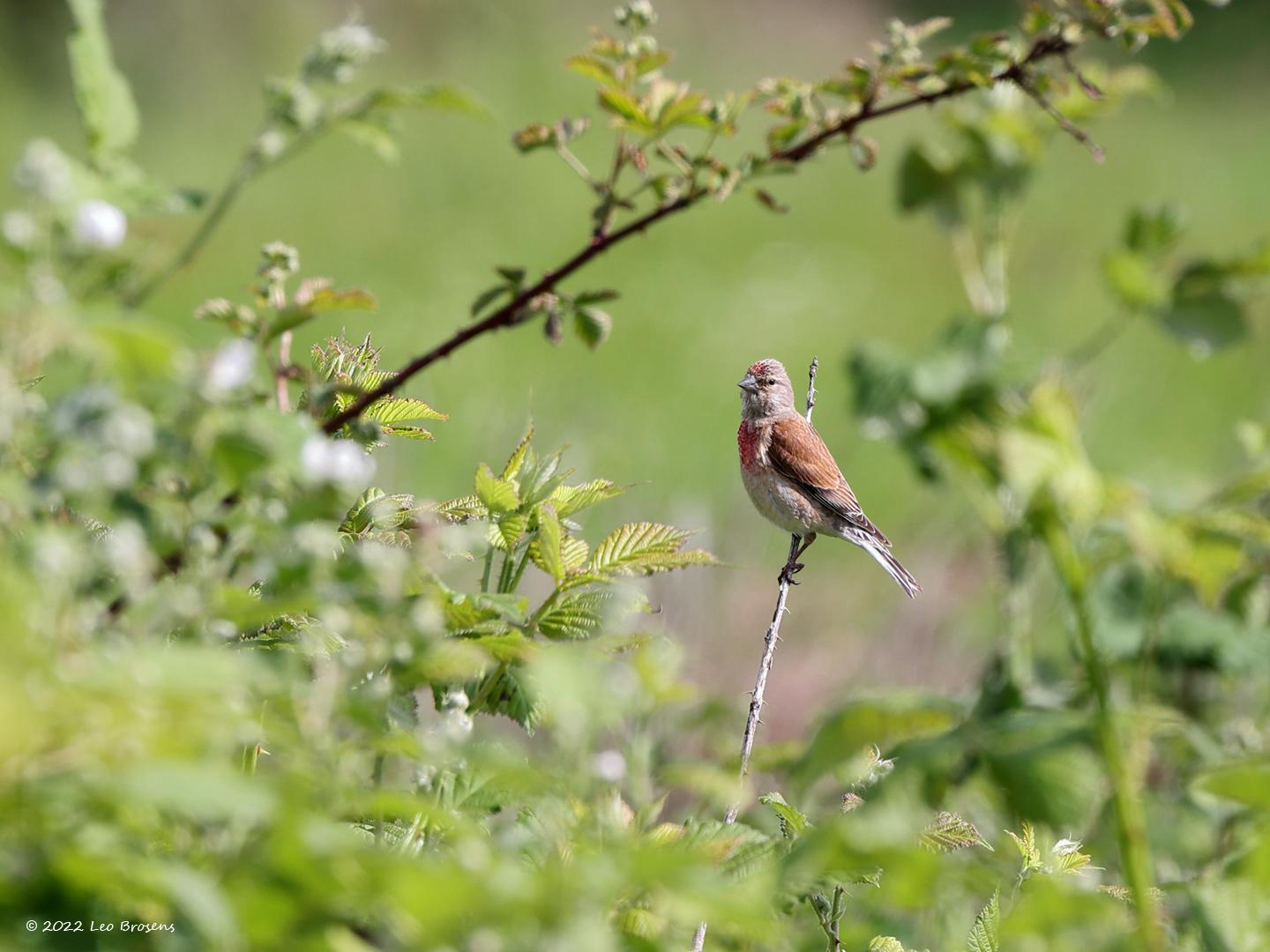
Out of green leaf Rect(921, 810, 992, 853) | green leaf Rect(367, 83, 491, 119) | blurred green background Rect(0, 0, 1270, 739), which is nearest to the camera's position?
green leaf Rect(367, 83, 491, 119)

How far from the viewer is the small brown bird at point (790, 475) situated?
4547 millimetres

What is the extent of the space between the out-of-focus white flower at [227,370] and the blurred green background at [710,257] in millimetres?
3155

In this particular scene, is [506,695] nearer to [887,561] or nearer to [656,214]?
[656,214]

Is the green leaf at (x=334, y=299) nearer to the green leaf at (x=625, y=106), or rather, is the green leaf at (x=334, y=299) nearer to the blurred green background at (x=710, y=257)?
the green leaf at (x=625, y=106)

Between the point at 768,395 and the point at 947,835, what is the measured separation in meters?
3.05

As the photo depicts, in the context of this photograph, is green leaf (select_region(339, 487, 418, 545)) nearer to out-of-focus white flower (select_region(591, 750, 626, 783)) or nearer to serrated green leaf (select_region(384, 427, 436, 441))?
serrated green leaf (select_region(384, 427, 436, 441))

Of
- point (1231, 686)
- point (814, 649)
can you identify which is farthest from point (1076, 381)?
point (814, 649)

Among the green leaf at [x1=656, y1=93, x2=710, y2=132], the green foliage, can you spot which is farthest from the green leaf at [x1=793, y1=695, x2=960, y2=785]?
the green leaf at [x1=656, y1=93, x2=710, y2=132]

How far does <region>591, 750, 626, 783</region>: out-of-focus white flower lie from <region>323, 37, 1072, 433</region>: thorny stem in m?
0.49

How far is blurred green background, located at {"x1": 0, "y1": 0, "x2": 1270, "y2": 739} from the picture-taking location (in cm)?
620

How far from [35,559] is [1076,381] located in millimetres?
3774

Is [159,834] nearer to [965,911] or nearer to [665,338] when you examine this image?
[965,911]

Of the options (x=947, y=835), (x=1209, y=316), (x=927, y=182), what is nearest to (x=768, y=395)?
(x=927, y=182)

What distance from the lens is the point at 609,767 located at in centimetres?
127
